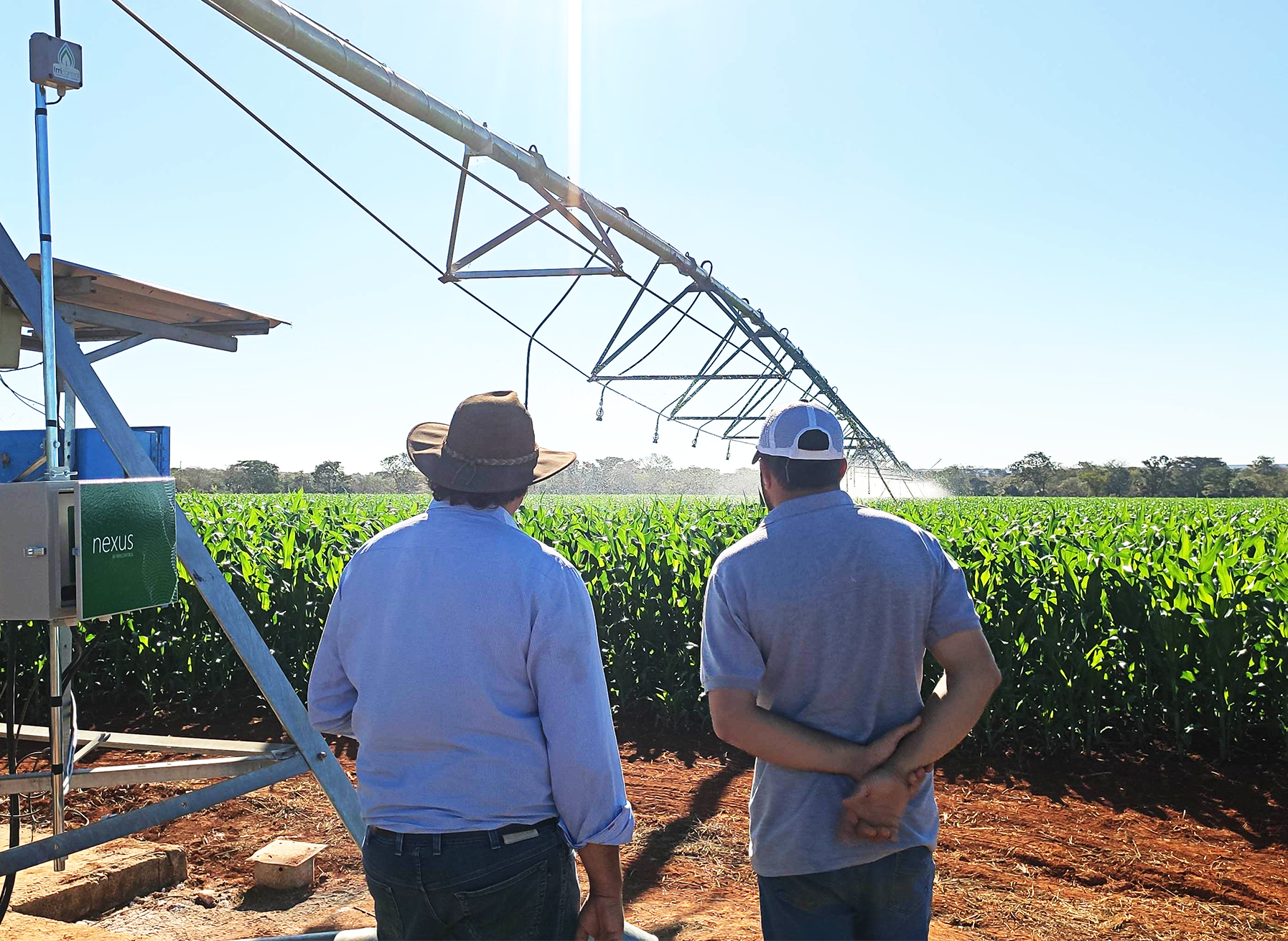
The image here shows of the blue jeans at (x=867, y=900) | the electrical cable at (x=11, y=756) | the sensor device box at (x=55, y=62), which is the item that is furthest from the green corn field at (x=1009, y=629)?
the blue jeans at (x=867, y=900)

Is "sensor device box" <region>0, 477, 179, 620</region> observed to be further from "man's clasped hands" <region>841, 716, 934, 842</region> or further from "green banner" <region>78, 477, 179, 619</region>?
"man's clasped hands" <region>841, 716, 934, 842</region>

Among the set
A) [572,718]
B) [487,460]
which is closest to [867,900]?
[572,718]

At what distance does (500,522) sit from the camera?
80.0 inches

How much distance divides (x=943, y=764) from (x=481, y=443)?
5.22 metres

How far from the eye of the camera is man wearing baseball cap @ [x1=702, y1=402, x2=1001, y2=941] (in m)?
2.07

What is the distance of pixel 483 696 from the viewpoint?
188cm

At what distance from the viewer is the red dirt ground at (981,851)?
400cm

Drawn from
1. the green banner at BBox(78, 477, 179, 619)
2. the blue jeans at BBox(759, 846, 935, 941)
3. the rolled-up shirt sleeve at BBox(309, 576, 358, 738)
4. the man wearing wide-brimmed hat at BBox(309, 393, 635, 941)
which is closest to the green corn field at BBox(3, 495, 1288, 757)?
the green banner at BBox(78, 477, 179, 619)

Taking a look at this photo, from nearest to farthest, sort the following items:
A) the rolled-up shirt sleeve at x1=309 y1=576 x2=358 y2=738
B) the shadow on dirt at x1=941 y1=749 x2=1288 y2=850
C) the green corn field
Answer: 1. the rolled-up shirt sleeve at x1=309 y1=576 x2=358 y2=738
2. the shadow on dirt at x1=941 y1=749 x2=1288 y2=850
3. the green corn field

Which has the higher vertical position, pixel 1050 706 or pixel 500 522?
pixel 500 522

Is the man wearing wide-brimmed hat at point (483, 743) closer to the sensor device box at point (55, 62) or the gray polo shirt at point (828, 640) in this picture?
the gray polo shirt at point (828, 640)

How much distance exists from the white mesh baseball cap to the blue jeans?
90cm

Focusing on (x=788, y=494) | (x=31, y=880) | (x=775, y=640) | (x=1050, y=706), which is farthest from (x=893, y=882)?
(x=1050, y=706)

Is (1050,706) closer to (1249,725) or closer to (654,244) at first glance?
(1249,725)
